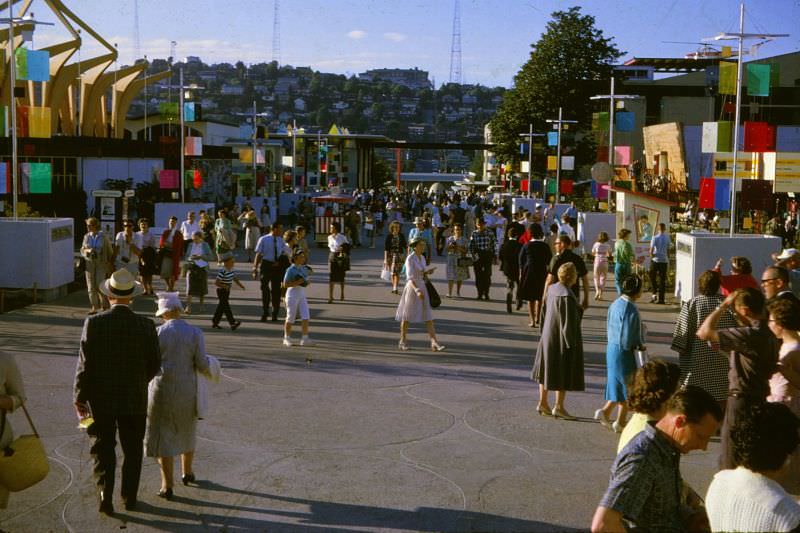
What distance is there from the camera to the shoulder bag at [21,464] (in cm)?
577

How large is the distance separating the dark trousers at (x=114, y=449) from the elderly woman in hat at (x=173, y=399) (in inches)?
8.7

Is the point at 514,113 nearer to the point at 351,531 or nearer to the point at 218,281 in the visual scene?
the point at 218,281

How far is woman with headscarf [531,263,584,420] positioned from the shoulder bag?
5258 millimetres

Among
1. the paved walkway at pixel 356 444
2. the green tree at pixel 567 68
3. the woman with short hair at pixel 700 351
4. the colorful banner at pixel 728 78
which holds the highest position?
the green tree at pixel 567 68

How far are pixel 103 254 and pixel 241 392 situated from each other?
21.0 ft

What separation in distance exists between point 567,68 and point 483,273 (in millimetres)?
41110

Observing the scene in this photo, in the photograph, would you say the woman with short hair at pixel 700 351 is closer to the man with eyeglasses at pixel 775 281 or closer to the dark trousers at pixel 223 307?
the man with eyeglasses at pixel 775 281

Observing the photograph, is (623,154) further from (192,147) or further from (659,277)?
(659,277)

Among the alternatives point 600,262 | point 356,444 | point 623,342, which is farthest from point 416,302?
point 600,262

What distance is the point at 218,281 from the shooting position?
15.1 meters

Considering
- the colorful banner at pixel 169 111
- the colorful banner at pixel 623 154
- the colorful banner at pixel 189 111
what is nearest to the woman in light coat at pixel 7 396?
the colorful banner at pixel 623 154

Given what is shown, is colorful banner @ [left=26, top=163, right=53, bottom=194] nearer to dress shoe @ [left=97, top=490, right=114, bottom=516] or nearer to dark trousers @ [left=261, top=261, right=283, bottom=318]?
dark trousers @ [left=261, top=261, right=283, bottom=318]

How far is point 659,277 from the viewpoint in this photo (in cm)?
1955

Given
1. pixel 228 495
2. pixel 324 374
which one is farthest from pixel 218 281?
pixel 228 495
